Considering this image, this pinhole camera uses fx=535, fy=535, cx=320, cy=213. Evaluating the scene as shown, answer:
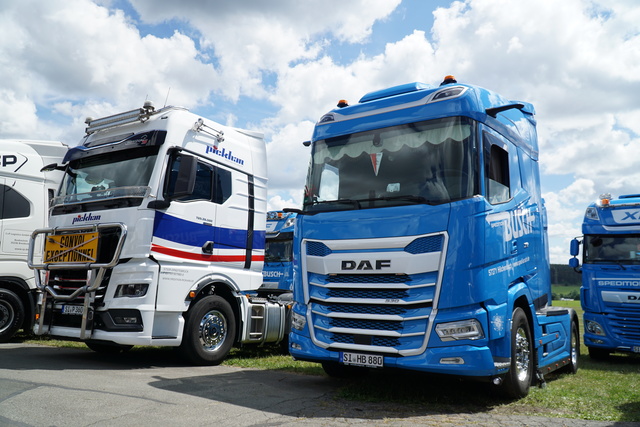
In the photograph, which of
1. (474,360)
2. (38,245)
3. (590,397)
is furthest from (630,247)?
(38,245)

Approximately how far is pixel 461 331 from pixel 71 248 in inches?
221

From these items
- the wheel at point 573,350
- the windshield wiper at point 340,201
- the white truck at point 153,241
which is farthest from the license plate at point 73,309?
the wheel at point 573,350

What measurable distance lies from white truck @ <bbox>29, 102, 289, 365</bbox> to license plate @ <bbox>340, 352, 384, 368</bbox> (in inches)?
115

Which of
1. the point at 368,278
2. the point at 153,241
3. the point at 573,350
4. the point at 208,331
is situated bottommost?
the point at 573,350

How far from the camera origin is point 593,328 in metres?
11.3

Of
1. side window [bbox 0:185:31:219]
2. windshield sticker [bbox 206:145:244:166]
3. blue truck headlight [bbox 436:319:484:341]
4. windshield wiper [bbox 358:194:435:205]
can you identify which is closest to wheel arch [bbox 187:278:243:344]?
windshield sticker [bbox 206:145:244:166]

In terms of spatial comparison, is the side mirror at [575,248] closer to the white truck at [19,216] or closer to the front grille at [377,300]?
the front grille at [377,300]

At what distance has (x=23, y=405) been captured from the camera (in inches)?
197

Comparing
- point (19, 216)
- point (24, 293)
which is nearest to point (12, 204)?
point (19, 216)

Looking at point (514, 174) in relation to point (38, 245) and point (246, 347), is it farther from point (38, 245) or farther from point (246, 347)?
point (38, 245)

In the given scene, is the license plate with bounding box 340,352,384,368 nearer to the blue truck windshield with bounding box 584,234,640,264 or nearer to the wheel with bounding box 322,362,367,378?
the wheel with bounding box 322,362,367,378

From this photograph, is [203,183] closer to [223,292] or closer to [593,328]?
[223,292]

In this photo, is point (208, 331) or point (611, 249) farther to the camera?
point (611, 249)

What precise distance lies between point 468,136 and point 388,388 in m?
3.17
